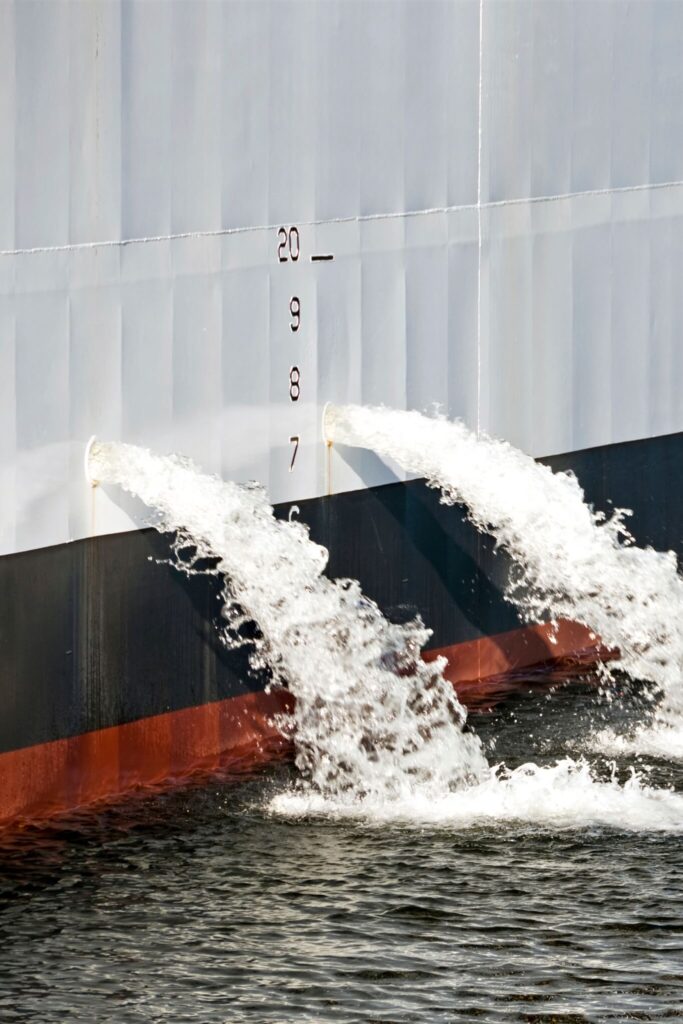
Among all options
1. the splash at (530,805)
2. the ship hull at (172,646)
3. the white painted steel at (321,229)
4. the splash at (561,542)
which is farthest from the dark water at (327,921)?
the splash at (561,542)

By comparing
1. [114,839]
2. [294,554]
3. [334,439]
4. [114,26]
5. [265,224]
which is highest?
[114,26]

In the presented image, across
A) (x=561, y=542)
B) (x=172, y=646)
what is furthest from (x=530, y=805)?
(x=561, y=542)

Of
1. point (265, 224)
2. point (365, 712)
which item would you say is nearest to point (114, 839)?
point (365, 712)

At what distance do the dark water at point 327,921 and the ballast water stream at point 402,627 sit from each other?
519 mm

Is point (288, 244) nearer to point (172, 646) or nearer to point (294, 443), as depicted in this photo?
point (294, 443)

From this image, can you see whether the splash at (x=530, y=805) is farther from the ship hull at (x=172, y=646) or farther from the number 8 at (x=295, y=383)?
the number 8 at (x=295, y=383)

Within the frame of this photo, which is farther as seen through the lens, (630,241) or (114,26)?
(630,241)

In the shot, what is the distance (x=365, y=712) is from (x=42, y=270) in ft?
12.2

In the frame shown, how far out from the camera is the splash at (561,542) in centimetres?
1520

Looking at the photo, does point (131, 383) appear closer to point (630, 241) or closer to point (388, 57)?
point (388, 57)

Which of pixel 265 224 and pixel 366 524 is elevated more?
pixel 265 224

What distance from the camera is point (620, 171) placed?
17.8m

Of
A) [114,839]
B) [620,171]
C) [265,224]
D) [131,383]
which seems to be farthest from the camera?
[620,171]

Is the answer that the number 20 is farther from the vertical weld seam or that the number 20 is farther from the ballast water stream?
the vertical weld seam
